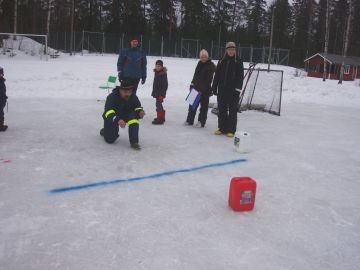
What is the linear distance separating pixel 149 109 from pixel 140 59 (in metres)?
2.10

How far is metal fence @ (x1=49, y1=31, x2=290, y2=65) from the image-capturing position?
31.3 meters

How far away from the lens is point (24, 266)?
233 cm

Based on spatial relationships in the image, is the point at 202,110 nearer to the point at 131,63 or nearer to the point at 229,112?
the point at 229,112

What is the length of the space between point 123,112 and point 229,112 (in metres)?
2.08

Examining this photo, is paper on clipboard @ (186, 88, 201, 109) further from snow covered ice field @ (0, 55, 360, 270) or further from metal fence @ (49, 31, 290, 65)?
metal fence @ (49, 31, 290, 65)

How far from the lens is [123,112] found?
5.43m

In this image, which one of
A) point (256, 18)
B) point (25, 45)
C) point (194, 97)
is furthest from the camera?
point (256, 18)

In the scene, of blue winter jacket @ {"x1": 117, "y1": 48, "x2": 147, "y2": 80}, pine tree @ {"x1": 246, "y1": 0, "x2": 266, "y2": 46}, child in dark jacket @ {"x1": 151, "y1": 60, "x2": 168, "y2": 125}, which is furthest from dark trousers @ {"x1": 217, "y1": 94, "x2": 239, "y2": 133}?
pine tree @ {"x1": 246, "y1": 0, "x2": 266, "y2": 46}

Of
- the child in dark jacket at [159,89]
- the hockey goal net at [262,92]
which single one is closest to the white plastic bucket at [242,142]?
the child in dark jacket at [159,89]

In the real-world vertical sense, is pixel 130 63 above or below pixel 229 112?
above

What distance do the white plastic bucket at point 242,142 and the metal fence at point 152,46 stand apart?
26966 mm

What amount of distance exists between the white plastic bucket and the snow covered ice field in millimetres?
124

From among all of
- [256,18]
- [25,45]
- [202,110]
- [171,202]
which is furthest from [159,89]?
[256,18]

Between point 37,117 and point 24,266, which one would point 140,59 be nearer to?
point 37,117
